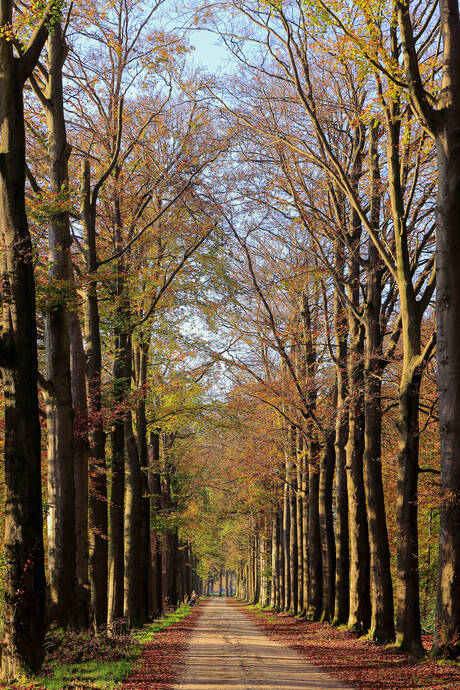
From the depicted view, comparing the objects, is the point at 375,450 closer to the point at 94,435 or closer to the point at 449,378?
the point at 449,378

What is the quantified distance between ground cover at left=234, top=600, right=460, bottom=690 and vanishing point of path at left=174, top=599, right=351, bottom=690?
0.36 meters

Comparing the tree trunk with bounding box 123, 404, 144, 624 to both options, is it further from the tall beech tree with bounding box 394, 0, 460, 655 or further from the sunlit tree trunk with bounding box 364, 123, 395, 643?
the tall beech tree with bounding box 394, 0, 460, 655

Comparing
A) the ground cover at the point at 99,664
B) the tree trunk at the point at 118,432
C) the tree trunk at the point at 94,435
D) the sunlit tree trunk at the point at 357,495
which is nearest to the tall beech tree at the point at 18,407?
the ground cover at the point at 99,664

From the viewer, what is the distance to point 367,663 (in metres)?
11.9

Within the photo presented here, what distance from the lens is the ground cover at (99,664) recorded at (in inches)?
329

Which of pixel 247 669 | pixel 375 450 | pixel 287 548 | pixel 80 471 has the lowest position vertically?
pixel 287 548

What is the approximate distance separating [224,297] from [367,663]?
12.6m

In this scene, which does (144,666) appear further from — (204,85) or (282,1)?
(204,85)

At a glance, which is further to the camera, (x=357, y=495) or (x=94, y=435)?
(x=357, y=495)

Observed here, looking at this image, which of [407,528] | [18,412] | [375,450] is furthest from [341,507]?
→ [18,412]

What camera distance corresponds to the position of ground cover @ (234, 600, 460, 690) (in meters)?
9.24

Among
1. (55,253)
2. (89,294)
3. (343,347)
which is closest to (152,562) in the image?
(343,347)

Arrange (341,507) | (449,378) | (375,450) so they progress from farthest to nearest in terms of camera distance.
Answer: (341,507), (375,450), (449,378)

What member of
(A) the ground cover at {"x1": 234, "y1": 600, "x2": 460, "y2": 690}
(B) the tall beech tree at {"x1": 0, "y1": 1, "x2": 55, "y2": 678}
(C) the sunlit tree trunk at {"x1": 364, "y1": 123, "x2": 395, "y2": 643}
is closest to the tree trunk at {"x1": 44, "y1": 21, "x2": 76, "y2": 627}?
(B) the tall beech tree at {"x1": 0, "y1": 1, "x2": 55, "y2": 678}
